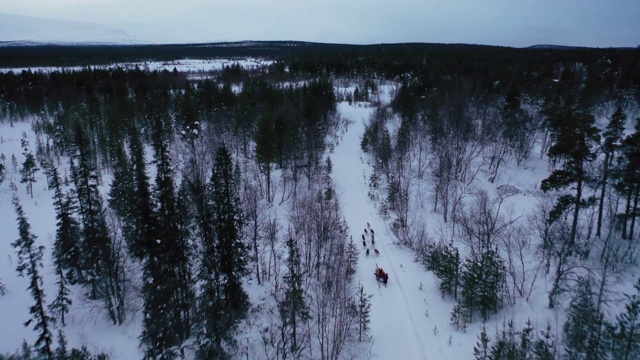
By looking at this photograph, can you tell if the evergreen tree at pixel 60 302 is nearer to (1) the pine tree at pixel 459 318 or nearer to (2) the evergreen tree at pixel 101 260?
(2) the evergreen tree at pixel 101 260

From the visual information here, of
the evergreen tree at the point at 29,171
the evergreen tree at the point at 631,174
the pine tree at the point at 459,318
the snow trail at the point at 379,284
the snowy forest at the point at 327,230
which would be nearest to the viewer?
the snowy forest at the point at 327,230

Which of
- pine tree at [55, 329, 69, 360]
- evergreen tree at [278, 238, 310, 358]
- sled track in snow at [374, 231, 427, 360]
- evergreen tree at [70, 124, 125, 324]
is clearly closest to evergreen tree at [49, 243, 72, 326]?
evergreen tree at [70, 124, 125, 324]

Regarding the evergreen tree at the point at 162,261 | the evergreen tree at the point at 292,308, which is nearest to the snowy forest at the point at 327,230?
the evergreen tree at the point at 162,261

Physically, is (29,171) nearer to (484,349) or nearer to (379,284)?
(379,284)

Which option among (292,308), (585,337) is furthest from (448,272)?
(292,308)

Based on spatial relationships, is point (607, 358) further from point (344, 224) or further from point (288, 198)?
point (288, 198)

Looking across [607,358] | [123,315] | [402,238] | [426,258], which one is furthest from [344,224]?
[607,358]
